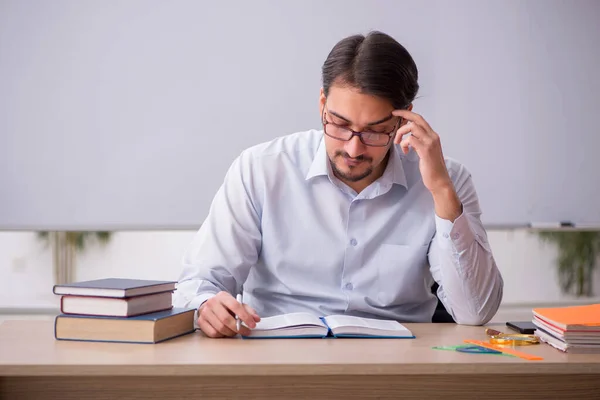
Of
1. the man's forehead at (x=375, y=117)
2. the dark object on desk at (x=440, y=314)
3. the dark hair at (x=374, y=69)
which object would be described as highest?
the dark hair at (x=374, y=69)

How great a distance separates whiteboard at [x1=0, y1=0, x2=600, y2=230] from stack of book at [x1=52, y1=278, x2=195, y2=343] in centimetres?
171

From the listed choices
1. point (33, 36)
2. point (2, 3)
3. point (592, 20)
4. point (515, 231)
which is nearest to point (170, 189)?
point (33, 36)

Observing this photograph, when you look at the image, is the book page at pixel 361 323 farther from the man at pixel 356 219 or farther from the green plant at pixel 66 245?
the green plant at pixel 66 245

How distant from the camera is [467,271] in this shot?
6.07ft

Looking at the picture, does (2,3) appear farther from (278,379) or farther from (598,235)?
(598,235)

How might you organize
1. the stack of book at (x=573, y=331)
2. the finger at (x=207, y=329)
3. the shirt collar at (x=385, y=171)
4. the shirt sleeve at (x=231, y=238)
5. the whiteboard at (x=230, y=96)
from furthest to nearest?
the whiteboard at (x=230, y=96), the shirt collar at (x=385, y=171), the shirt sleeve at (x=231, y=238), the finger at (x=207, y=329), the stack of book at (x=573, y=331)

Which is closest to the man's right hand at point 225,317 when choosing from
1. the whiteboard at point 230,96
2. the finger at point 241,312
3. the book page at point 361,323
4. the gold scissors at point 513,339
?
the finger at point 241,312

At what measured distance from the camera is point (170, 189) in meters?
3.18

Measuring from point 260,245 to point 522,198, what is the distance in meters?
1.69

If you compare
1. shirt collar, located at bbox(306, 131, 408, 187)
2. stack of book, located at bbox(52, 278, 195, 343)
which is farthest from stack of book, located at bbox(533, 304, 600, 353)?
stack of book, located at bbox(52, 278, 195, 343)

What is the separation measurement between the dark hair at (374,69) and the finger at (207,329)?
72cm

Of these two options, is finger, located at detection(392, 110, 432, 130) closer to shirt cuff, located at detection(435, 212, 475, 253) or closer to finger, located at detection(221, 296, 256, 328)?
shirt cuff, located at detection(435, 212, 475, 253)

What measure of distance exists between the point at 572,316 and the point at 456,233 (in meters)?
0.39

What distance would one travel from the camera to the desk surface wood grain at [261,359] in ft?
3.99
